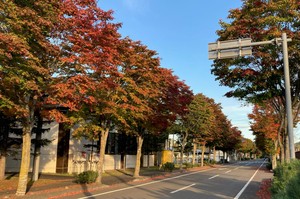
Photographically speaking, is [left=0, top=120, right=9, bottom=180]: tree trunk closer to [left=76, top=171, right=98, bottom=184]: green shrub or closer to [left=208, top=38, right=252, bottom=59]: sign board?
[left=76, top=171, right=98, bottom=184]: green shrub

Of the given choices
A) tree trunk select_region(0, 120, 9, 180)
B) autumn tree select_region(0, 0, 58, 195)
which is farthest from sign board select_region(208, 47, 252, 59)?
tree trunk select_region(0, 120, 9, 180)

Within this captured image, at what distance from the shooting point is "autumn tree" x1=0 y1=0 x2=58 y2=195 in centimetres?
930

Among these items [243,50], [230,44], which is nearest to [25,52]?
[230,44]

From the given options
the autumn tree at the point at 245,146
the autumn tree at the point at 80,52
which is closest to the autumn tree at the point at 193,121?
the autumn tree at the point at 80,52

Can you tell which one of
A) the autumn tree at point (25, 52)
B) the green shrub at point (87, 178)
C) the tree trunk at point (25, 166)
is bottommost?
the green shrub at point (87, 178)

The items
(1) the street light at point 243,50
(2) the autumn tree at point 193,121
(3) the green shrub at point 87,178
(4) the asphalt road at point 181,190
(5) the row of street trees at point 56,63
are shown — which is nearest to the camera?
(5) the row of street trees at point 56,63

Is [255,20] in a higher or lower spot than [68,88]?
higher

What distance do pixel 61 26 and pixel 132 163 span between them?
86.9 ft

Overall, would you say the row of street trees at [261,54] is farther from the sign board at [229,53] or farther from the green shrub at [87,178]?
the green shrub at [87,178]

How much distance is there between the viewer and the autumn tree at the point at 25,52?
30.5ft

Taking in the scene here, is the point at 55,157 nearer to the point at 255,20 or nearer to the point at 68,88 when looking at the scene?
the point at 68,88

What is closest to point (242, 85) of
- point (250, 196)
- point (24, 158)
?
point (250, 196)

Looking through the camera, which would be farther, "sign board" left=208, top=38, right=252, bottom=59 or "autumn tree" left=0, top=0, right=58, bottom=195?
"sign board" left=208, top=38, right=252, bottom=59

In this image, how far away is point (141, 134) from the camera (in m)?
24.3
